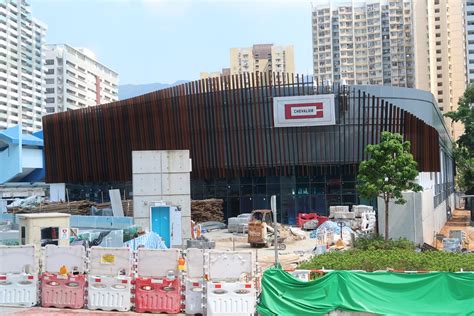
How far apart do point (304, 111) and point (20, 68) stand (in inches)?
4856

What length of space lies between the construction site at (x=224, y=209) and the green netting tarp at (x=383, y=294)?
31mm

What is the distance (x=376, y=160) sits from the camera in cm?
2442

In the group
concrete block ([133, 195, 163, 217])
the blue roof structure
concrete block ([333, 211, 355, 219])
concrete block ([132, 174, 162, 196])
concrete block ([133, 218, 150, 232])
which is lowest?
concrete block ([333, 211, 355, 219])

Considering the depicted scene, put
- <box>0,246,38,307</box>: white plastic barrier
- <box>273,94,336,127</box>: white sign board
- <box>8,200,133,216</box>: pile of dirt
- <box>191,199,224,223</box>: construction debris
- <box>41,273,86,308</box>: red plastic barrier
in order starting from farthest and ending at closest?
1. <box>191,199,224,223</box>: construction debris
2. <box>273,94,336,127</box>: white sign board
3. <box>8,200,133,216</box>: pile of dirt
4. <box>0,246,38,307</box>: white plastic barrier
5. <box>41,273,86,308</box>: red plastic barrier

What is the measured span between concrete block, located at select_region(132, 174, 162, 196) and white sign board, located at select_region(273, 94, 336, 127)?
16862mm

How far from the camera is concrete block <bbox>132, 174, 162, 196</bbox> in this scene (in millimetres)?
26719

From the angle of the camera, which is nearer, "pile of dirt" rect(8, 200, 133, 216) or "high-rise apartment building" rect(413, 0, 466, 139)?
"pile of dirt" rect(8, 200, 133, 216)

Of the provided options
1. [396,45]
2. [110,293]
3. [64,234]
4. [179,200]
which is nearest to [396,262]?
[110,293]

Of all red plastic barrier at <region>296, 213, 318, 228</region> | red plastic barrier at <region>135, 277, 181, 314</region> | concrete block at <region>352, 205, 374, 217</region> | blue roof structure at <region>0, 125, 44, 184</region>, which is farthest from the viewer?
blue roof structure at <region>0, 125, 44, 184</region>

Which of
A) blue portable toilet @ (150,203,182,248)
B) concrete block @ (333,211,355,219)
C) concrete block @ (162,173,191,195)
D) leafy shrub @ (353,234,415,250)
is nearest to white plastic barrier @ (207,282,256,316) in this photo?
leafy shrub @ (353,234,415,250)

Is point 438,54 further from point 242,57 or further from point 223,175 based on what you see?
point 223,175

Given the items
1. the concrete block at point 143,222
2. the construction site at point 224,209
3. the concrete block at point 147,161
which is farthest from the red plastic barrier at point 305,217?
the concrete block at point 147,161

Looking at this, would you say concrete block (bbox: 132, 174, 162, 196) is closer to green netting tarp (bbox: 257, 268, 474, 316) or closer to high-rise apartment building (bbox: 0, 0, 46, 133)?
green netting tarp (bbox: 257, 268, 474, 316)

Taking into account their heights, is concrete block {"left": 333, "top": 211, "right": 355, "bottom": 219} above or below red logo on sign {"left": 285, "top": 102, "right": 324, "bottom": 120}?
below
